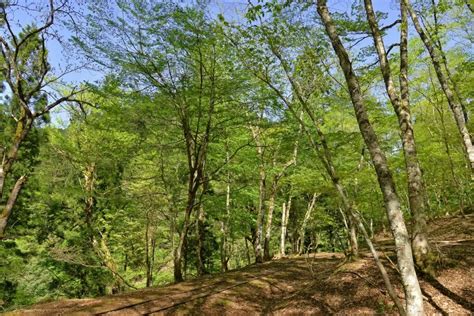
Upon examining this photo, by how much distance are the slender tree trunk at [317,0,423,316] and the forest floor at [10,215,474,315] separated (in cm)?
118

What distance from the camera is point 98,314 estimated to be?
6.63 m

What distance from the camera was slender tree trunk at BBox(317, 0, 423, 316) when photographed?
438cm

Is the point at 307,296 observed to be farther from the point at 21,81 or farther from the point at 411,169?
the point at 21,81

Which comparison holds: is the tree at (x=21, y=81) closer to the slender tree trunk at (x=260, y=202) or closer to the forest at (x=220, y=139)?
the forest at (x=220, y=139)

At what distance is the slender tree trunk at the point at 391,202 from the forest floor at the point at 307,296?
1.18 meters

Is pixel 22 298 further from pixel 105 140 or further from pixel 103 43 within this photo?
pixel 103 43

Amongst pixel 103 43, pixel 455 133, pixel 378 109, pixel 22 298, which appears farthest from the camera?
pixel 22 298

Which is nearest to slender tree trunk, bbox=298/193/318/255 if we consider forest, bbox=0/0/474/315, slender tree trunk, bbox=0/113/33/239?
forest, bbox=0/0/474/315

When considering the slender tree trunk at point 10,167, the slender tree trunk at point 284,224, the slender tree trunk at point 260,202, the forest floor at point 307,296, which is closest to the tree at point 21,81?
the slender tree trunk at point 10,167

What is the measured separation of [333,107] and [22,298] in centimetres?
1825

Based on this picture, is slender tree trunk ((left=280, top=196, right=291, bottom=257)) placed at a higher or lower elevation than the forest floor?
higher

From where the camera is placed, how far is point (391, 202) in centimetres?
474

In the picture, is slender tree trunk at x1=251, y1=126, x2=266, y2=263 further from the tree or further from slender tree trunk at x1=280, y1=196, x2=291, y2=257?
the tree

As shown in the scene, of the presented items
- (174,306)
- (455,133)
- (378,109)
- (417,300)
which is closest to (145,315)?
(174,306)
